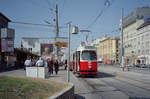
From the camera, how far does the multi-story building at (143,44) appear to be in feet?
226

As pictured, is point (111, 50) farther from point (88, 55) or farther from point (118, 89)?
point (118, 89)

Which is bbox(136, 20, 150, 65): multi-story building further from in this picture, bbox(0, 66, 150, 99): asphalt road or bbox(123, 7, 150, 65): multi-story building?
bbox(0, 66, 150, 99): asphalt road

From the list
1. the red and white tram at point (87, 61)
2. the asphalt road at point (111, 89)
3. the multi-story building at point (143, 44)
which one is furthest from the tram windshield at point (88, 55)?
the multi-story building at point (143, 44)

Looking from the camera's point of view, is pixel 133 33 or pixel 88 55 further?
pixel 133 33

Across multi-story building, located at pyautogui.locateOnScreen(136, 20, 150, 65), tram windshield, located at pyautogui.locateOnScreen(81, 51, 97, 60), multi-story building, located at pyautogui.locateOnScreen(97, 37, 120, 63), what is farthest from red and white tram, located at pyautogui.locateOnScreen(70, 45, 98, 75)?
multi-story building, located at pyautogui.locateOnScreen(97, 37, 120, 63)

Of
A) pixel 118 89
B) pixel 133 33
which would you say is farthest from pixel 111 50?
pixel 118 89

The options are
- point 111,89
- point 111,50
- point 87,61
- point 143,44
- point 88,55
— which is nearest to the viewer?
point 111,89

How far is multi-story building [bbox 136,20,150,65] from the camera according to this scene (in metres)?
68.8

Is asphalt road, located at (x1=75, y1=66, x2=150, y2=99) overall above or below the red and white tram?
below

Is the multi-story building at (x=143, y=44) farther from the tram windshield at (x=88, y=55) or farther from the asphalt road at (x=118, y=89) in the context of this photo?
the asphalt road at (x=118, y=89)

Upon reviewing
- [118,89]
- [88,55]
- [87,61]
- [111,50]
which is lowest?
[118,89]

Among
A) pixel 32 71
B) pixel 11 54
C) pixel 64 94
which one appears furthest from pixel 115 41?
pixel 64 94

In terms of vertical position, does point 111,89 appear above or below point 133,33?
below

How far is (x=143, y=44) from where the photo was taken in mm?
72000
